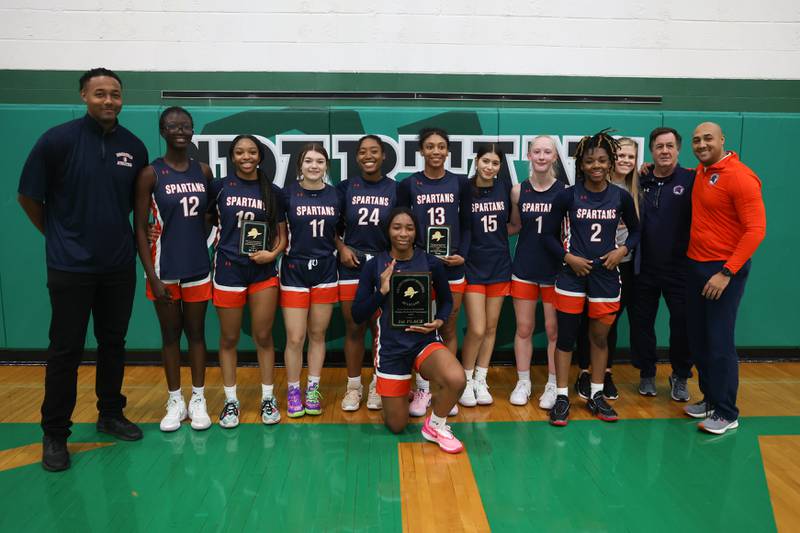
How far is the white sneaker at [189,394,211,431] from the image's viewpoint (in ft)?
10.8

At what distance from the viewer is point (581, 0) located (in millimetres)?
4652

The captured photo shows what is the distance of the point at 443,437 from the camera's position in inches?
120

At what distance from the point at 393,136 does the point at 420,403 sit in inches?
78.5

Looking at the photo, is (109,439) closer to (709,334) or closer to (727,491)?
(727,491)

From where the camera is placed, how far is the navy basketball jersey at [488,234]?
139 inches

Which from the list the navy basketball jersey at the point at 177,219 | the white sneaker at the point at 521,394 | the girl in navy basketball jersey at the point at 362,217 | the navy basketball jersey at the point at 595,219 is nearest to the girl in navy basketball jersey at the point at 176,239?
the navy basketball jersey at the point at 177,219

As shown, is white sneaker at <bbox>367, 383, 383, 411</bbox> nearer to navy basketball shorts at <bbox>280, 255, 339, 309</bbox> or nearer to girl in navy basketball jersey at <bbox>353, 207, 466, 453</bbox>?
girl in navy basketball jersey at <bbox>353, 207, 466, 453</bbox>

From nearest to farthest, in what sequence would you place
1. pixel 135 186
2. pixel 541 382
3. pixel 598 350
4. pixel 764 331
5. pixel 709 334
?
pixel 135 186, pixel 709 334, pixel 598 350, pixel 541 382, pixel 764 331

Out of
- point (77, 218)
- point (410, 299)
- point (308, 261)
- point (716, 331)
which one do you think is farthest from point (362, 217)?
point (716, 331)

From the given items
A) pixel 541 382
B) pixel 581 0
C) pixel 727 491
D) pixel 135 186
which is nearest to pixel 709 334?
pixel 727 491

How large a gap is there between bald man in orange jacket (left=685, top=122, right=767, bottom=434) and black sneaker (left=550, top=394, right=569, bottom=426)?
0.77 metres

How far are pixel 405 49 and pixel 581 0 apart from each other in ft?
4.93

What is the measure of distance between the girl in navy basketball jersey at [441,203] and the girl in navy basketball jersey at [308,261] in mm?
490

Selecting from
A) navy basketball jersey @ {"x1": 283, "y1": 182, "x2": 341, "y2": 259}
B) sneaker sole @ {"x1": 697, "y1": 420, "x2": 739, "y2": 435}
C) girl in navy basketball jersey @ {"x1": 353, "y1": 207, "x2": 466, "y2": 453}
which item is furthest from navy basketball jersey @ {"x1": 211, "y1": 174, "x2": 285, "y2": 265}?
sneaker sole @ {"x1": 697, "y1": 420, "x2": 739, "y2": 435}
